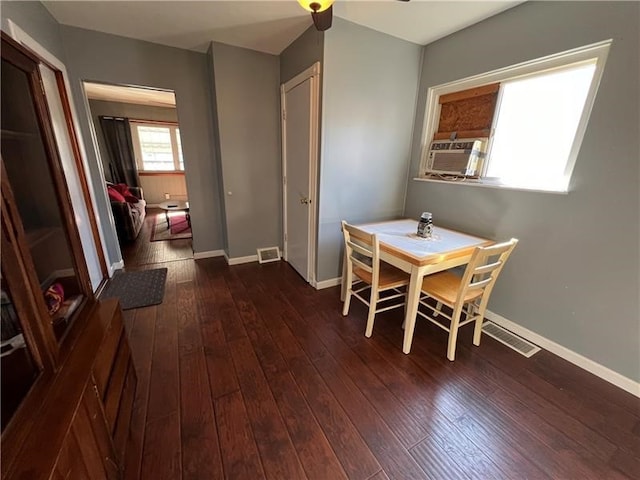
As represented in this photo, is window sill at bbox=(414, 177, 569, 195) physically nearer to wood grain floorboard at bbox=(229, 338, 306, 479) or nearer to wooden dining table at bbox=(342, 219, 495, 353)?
wooden dining table at bbox=(342, 219, 495, 353)

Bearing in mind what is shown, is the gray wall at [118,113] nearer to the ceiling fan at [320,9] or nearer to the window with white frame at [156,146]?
the window with white frame at [156,146]

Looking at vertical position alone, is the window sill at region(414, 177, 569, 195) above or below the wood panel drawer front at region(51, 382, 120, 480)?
above

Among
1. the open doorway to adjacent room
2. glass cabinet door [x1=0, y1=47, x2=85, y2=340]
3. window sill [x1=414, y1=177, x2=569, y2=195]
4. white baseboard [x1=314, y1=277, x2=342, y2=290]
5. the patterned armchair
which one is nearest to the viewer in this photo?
glass cabinet door [x1=0, y1=47, x2=85, y2=340]

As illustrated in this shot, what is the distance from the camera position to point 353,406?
154cm

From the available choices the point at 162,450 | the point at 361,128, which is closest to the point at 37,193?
the point at 162,450

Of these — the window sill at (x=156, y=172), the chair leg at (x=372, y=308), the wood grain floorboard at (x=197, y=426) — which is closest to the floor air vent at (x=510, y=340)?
the chair leg at (x=372, y=308)

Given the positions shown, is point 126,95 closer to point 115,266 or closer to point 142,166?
point 142,166

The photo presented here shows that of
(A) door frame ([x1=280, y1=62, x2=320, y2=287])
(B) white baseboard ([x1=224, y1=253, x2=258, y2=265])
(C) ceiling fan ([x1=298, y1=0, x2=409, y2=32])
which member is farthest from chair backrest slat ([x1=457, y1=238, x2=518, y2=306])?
(B) white baseboard ([x1=224, y1=253, x2=258, y2=265])

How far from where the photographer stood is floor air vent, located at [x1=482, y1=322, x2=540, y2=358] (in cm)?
200

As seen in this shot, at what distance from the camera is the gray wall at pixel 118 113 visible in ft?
18.5

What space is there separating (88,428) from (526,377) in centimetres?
231

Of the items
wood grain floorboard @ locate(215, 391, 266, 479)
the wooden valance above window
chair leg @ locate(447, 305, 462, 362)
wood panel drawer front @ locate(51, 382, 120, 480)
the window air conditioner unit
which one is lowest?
wood grain floorboard @ locate(215, 391, 266, 479)

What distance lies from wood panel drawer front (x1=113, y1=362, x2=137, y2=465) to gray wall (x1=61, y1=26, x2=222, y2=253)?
2.24 metres

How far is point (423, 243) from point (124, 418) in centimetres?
206
